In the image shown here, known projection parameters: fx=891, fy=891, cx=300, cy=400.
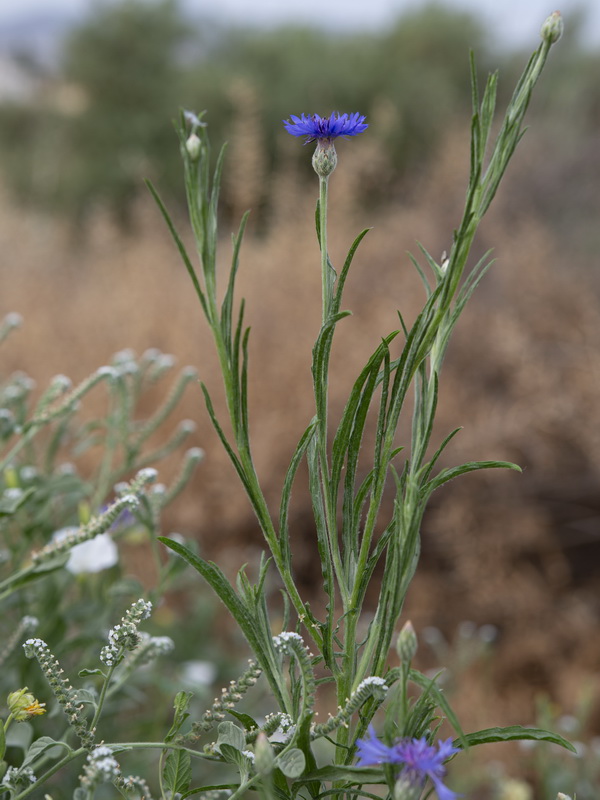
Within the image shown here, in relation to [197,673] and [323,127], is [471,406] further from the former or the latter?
[323,127]

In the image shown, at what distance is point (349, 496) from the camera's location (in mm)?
391

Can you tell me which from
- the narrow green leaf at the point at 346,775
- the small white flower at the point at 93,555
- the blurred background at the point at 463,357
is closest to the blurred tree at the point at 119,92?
the blurred background at the point at 463,357

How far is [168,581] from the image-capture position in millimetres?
660

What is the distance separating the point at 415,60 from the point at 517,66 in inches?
75.6

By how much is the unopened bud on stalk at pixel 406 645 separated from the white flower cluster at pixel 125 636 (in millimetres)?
107

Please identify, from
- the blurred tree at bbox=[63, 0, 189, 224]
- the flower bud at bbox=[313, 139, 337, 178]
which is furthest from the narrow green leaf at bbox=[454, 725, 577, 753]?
the blurred tree at bbox=[63, 0, 189, 224]

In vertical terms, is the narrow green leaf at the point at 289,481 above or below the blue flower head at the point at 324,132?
below

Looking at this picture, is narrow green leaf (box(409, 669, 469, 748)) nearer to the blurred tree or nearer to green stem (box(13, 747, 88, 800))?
green stem (box(13, 747, 88, 800))

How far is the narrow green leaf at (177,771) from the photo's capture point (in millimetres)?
371

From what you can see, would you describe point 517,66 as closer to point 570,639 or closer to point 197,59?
point 197,59

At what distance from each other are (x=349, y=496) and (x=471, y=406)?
5.57 feet

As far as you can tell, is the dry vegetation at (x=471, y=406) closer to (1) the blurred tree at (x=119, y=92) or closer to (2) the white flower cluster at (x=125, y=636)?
(2) the white flower cluster at (x=125, y=636)

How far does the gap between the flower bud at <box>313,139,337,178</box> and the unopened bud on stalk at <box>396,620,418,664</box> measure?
7.5 inches

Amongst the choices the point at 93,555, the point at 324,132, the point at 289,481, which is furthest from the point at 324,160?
the point at 93,555
